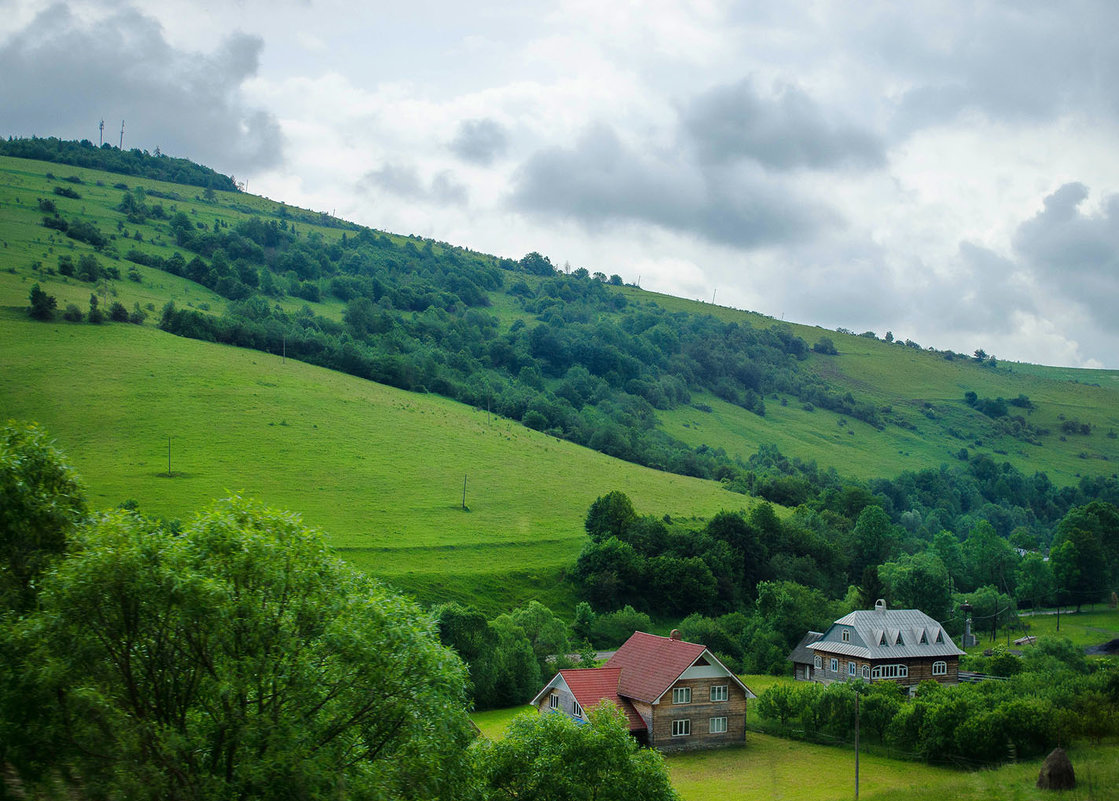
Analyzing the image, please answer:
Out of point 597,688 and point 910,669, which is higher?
point 597,688

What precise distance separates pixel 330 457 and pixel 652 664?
49772 mm

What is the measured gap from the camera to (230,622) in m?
20.1

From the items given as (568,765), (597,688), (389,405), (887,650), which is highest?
(389,405)

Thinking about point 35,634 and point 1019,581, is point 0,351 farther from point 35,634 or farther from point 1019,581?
point 1019,581

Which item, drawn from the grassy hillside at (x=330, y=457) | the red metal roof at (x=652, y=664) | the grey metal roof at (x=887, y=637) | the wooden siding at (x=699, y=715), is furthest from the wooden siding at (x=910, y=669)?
the grassy hillside at (x=330, y=457)

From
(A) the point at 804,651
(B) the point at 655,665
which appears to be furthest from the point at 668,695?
(A) the point at 804,651

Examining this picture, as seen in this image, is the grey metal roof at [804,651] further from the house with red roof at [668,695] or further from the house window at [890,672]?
the house with red roof at [668,695]

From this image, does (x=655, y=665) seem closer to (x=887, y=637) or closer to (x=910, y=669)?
(x=887, y=637)

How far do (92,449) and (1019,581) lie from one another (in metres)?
94.7

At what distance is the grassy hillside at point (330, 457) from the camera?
74.7m

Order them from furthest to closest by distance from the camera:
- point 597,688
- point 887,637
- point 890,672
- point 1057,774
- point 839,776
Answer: point 887,637, point 890,672, point 597,688, point 839,776, point 1057,774

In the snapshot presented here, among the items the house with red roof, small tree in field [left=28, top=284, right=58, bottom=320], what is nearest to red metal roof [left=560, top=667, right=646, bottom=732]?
the house with red roof

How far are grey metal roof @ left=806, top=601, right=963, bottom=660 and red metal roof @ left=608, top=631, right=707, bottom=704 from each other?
1736 centimetres

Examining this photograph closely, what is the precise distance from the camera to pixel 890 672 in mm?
60469
